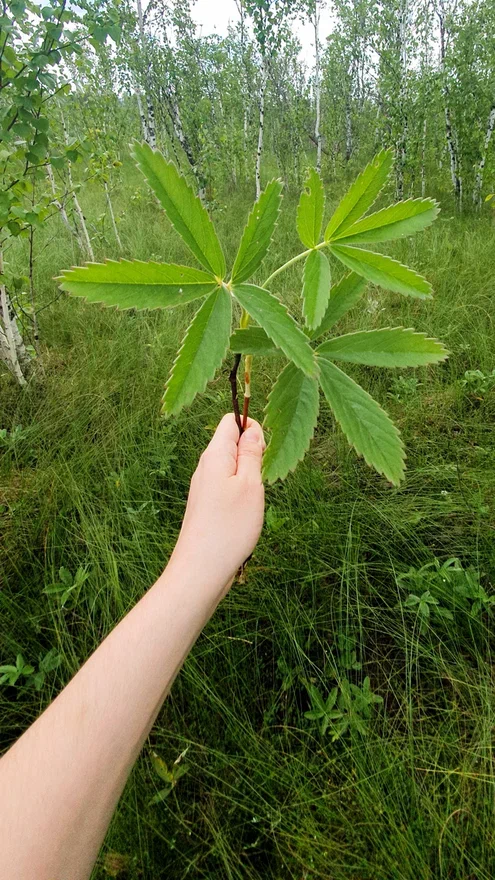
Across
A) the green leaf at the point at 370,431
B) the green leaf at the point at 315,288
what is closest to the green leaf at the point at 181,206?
the green leaf at the point at 315,288

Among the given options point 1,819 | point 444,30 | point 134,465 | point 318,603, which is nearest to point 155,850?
point 1,819

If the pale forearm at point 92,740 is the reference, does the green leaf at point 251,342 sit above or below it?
above

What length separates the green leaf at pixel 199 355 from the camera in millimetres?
523

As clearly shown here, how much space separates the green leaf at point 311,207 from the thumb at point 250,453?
43cm

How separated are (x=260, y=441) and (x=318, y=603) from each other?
0.75m

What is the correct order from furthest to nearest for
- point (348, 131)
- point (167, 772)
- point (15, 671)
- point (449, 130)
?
point (348, 131) < point (449, 130) < point (15, 671) < point (167, 772)

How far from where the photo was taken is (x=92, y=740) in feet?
2.18

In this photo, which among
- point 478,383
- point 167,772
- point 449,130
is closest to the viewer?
point 167,772

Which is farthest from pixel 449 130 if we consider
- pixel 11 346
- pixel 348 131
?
pixel 11 346

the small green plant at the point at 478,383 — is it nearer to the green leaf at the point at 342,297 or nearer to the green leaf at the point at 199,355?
the green leaf at the point at 342,297

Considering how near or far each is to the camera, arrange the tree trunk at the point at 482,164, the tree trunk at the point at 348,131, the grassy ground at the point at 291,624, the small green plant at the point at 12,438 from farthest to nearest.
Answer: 1. the tree trunk at the point at 348,131
2. the tree trunk at the point at 482,164
3. the small green plant at the point at 12,438
4. the grassy ground at the point at 291,624

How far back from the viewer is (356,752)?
3.61 feet

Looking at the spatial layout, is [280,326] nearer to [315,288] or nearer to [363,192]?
[315,288]

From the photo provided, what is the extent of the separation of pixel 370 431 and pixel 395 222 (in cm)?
29
